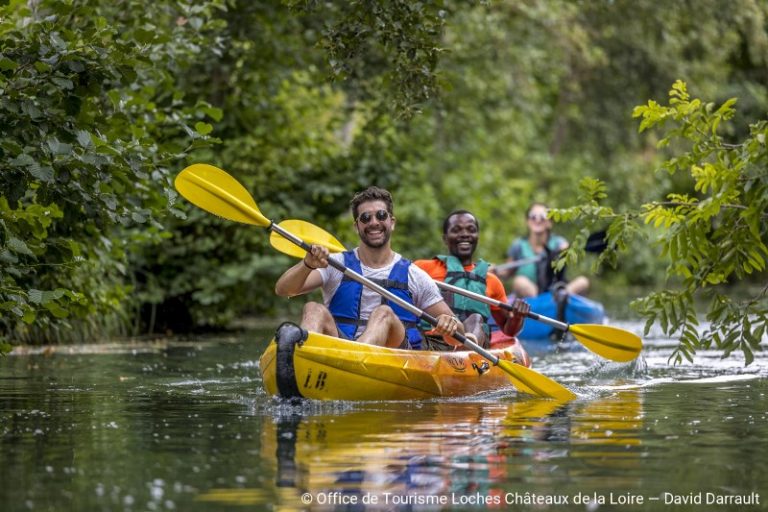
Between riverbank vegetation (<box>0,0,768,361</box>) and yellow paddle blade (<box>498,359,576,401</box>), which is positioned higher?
riverbank vegetation (<box>0,0,768,361</box>)

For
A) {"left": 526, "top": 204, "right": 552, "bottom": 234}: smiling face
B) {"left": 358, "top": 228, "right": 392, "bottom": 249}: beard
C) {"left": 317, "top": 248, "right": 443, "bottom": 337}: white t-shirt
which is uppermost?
{"left": 526, "top": 204, "right": 552, "bottom": 234}: smiling face

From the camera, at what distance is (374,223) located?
809cm

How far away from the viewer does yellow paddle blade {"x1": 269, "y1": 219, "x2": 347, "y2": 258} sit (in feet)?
29.1

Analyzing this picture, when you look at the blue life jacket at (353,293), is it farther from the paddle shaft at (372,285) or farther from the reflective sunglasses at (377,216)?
the reflective sunglasses at (377,216)

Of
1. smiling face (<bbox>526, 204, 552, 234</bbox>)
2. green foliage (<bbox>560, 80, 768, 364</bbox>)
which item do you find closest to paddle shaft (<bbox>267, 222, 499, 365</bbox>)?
green foliage (<bbox>560, 80, 768, 364</bbox>)

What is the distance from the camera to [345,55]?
885 cm

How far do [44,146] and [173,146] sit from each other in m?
2.01

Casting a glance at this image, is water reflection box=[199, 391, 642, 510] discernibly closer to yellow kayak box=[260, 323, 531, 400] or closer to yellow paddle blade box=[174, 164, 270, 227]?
yellow kayak box=[260, 323, 531, 400]

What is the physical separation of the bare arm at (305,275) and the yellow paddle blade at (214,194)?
45 centimetres

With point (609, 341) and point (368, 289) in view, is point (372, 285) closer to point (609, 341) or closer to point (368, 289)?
point (368, 289)

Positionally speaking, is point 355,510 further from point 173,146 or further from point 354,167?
point 354,167

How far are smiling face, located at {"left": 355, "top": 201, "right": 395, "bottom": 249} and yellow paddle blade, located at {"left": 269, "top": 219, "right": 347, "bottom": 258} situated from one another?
771 mm

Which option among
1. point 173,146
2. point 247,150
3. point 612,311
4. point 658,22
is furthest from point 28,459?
point 658,22

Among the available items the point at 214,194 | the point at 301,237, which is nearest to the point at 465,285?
the point at 301,237
